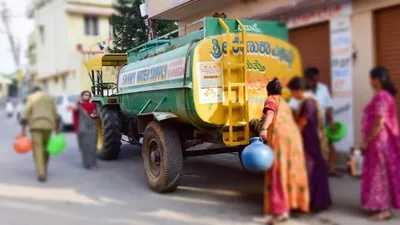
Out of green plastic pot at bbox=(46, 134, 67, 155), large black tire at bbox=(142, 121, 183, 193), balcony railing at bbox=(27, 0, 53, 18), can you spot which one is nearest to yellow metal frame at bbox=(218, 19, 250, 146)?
large black tire at bbox=(142, 121, 183, 193)

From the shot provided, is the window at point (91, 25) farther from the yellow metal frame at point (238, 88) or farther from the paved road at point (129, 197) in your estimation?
the yellow metal frame at point (238, 88)

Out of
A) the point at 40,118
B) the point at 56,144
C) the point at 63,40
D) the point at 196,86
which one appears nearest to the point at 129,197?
the point at 56,144

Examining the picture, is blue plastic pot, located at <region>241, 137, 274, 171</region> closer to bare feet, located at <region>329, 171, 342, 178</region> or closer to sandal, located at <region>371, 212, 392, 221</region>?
bare feet, located at <region>329, 171, 342, 178</region>

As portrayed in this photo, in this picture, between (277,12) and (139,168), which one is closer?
(277,12)

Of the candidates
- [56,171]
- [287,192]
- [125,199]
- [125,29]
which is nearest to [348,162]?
[287,192]

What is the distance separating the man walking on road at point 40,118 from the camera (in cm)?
487

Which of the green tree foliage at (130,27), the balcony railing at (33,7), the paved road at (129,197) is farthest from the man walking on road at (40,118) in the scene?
the balcony railing at (33,7)

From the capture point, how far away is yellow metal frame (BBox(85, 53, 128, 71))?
18.6ft

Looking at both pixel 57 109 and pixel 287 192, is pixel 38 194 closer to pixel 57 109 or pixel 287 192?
pixel 57 109

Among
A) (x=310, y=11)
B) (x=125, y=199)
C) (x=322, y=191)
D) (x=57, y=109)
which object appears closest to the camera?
(x=310, y=11)

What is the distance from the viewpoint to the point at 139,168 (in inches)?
260

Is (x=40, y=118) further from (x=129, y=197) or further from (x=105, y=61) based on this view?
(x=129, y=197)

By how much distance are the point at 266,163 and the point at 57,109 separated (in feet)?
8.43

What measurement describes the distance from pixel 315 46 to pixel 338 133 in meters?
0.78
